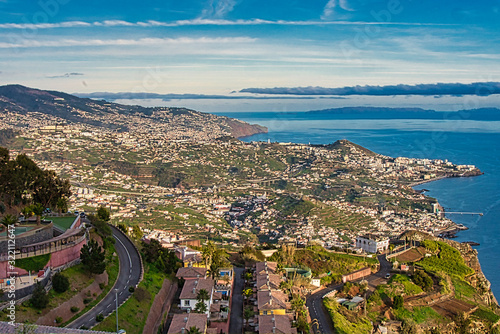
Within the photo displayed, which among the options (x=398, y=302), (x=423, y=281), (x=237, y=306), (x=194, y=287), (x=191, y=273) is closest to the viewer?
(x=194, y=287)

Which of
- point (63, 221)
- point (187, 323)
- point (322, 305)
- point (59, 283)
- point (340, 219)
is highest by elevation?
point (63, 221)

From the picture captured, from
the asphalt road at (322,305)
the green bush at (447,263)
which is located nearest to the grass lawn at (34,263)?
the asphalt road at (322,305)

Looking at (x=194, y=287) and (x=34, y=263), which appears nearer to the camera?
(x=34, y=263)

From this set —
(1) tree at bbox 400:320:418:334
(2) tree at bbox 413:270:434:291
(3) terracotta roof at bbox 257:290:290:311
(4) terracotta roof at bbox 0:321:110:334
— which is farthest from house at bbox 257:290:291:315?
(2) tree at bbox 413:270:434:291

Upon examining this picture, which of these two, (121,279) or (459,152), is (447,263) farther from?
(459,152)

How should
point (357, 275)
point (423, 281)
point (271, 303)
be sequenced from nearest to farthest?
1. point (271, 303)
2. point (423, 281)
3. point (357, 275)

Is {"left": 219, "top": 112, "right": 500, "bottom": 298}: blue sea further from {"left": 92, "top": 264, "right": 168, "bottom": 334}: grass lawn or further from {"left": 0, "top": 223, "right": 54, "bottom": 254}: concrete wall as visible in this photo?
{"left": 0, "top": 223, "right": 54, "bottom": 254}: concrete wall

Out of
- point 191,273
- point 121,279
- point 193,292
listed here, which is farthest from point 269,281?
point 121,279
